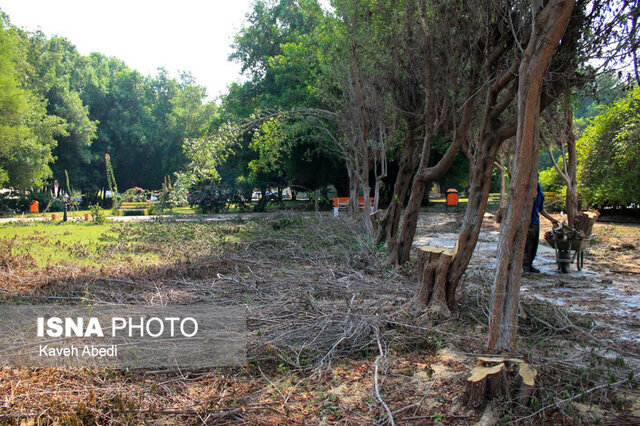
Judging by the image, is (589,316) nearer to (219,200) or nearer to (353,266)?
(353,266)

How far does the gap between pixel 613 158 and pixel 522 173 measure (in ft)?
55.2

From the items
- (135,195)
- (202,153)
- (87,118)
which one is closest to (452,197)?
(135,195)

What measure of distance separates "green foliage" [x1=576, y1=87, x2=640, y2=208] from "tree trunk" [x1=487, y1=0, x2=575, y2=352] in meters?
15.1

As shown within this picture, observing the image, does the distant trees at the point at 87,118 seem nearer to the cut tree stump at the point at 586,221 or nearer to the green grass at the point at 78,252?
the green grass at the point at 78,252

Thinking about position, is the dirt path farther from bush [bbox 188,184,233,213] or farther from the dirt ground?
bush [bbox 188,184,233,213]

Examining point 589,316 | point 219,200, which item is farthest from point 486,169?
point 219,200

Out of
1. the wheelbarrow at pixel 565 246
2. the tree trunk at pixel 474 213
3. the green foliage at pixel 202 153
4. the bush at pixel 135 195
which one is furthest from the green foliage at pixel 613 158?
the bush at pixel 135 195

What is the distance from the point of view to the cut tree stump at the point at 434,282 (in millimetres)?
5363

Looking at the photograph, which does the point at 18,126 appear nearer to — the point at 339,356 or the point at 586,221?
the point at 339,356

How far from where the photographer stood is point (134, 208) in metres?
27.7

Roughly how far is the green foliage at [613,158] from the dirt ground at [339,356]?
10.8 m

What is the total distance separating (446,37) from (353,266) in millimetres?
4065

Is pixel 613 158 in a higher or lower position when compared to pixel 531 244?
higher

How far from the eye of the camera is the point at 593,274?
833 cm
